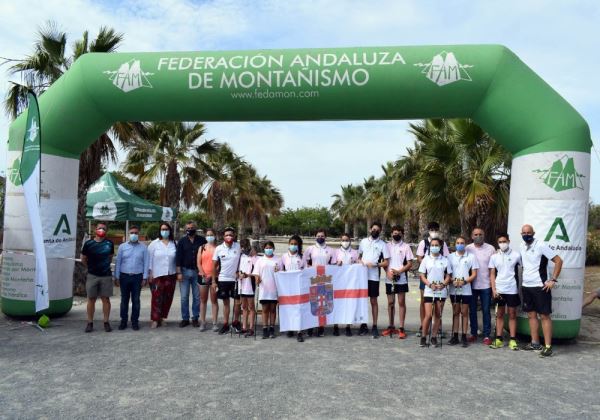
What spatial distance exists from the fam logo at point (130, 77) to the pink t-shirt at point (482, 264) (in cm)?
Answer: 609

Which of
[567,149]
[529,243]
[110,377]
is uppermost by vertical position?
[567,149]

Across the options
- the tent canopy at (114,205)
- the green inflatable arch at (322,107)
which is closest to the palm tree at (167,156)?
the tent canopy at (114,205)

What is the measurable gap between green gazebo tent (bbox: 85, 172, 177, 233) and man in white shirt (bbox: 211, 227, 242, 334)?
727 cm

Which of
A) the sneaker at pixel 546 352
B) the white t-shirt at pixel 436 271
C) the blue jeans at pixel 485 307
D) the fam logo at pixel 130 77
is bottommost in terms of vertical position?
the sneaker at pixel 546 352

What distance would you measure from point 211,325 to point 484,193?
6811 millimetres

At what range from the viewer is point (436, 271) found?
22.9 ft

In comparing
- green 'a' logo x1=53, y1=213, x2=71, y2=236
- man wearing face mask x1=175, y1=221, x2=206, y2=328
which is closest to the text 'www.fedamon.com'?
man wearing face mask x1=175, y1=221, x2=206, y2=328

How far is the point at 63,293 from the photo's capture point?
8312mm

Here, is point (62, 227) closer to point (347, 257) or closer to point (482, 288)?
point (347, 257)

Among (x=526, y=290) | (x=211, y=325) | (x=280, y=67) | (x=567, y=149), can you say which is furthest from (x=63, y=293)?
(x=567, y=149)

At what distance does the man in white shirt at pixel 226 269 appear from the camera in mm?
7480

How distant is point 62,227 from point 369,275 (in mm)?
5510

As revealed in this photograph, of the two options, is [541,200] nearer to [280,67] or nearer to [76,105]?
[280,67]

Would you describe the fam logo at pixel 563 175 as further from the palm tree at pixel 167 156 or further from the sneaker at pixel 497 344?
the palm tree at pixel 167 156
